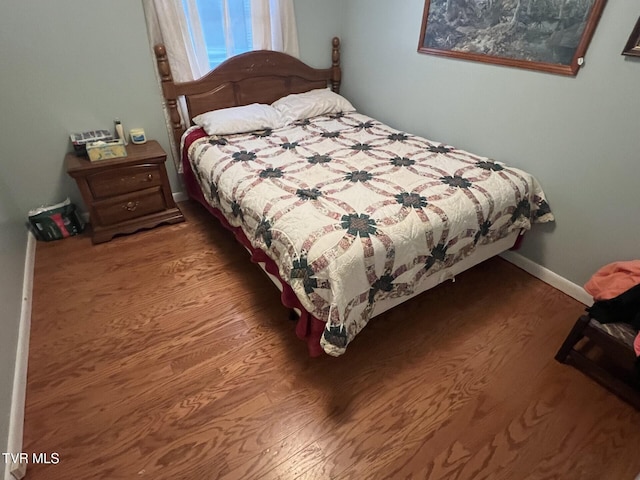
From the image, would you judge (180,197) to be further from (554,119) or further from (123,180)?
(554,119)

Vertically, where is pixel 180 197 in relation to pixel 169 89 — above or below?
below

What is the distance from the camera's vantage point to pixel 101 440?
1244 millimetres

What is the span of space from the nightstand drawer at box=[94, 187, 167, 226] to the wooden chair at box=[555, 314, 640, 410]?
2.49 m

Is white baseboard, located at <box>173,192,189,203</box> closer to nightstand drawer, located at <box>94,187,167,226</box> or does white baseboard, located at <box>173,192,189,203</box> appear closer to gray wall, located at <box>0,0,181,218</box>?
nightstand drawer, located at <box>94,187,167,226</box>

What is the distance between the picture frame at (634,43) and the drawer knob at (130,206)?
2.73 m

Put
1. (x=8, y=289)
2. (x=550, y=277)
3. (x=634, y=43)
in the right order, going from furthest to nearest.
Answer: (x=550, y=277), (x=8, y=289), (x=634, y=43)

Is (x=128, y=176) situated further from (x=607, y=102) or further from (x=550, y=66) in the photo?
(x=607, y=102)

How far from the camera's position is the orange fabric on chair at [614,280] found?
55.4 inches

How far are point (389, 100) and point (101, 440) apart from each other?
8.66 feet

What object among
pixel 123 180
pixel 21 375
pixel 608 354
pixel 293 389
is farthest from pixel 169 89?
pixel 608 354

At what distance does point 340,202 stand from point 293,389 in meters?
0.84

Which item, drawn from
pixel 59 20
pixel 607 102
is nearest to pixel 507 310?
pixel 607 102

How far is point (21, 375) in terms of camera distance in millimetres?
1405

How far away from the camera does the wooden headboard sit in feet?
7.52
